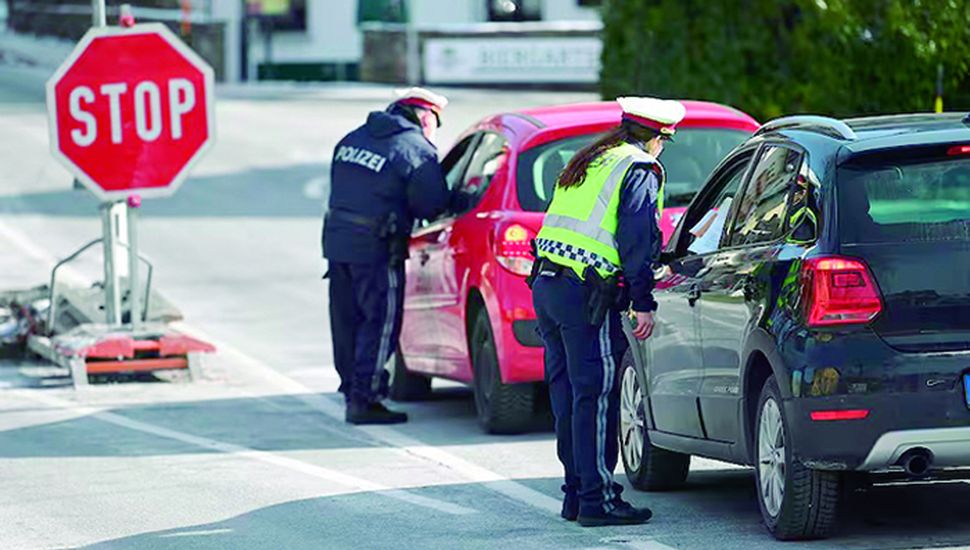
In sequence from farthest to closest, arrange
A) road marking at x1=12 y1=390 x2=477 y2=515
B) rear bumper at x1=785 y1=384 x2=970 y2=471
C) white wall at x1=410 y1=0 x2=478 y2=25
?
white wall at x1=410 y1=0 x2=478 y2=25 → road marking at x1=12 y1=390 x2=477 y2=515 → rear bumper at x1=785 y1=384 x2=970 y2=471

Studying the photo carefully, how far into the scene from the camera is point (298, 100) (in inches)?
1596

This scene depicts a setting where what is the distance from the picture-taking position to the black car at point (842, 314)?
777 cm

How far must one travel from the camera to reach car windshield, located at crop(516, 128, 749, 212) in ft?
38.4

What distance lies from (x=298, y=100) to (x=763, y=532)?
106 ft

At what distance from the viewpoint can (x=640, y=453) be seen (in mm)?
9953

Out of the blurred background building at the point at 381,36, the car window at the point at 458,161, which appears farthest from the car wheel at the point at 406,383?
the blurred background building at the point at 381,36

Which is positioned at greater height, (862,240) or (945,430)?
(862,240)

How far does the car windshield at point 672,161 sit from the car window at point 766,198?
2.72m

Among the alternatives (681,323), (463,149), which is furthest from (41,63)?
A: (681,323)

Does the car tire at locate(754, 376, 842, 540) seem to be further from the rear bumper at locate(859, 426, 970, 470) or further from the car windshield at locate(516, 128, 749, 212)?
the car windshield at locate(516, 128, 749, 212)

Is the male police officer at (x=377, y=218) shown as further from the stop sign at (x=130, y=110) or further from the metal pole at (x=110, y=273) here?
the stop sign at (x=130, y=110)

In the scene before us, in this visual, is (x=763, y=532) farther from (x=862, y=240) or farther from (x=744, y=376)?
(x=862, y=240)

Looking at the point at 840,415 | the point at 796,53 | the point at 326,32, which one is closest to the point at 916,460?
the point at 840,415

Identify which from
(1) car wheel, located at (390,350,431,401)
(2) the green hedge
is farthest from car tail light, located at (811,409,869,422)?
(2) the green hedge
